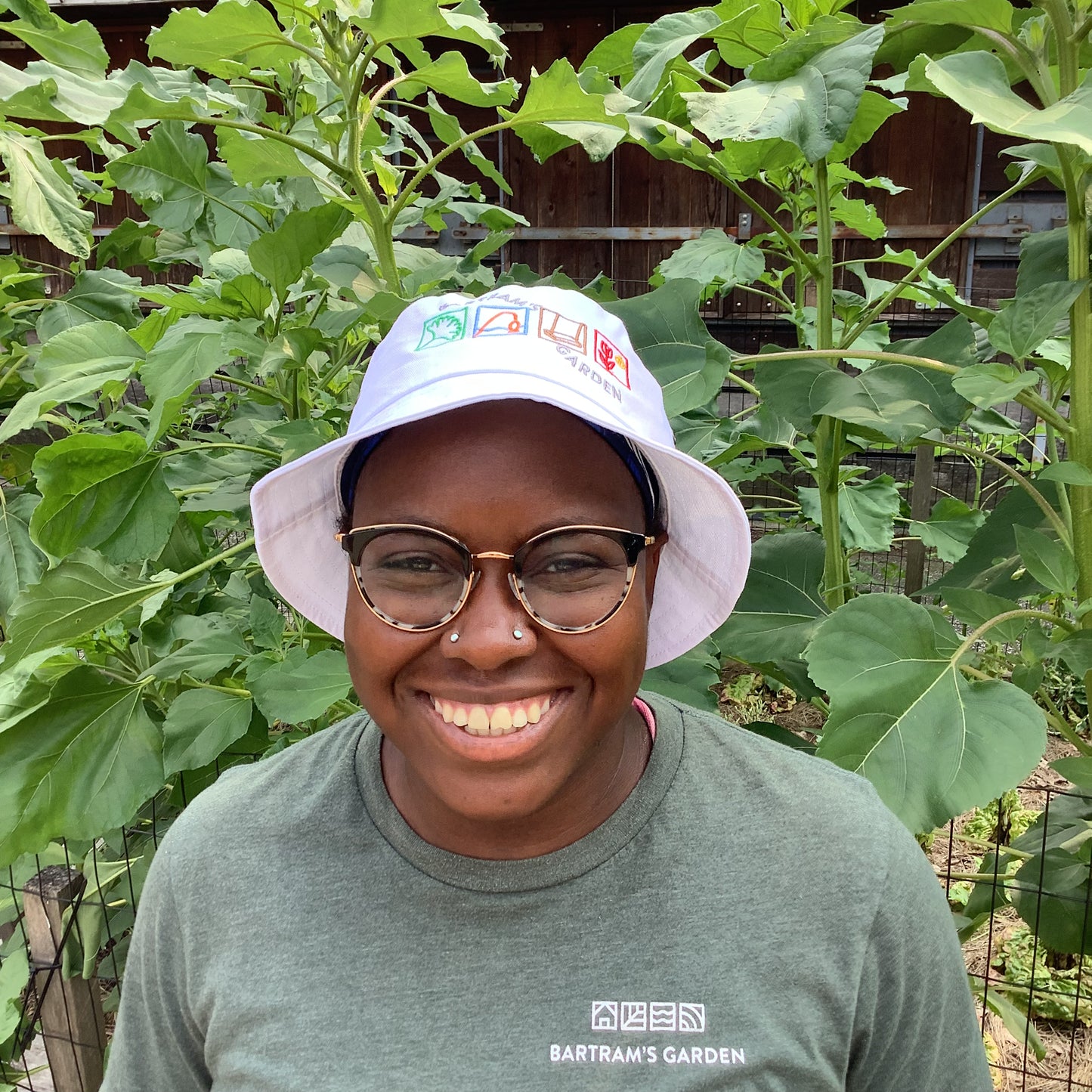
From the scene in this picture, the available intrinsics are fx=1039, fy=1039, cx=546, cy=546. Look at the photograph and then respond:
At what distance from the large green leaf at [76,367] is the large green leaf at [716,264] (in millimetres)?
899

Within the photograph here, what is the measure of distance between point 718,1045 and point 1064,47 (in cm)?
112

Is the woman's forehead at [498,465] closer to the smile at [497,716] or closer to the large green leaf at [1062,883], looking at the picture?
the smile at [497,716]

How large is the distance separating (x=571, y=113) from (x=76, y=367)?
78cm

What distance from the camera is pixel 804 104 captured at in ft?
3.65

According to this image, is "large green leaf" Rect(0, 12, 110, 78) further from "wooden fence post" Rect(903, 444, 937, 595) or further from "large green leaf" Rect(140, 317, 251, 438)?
"wooden fence post" Rect(903, 444, 937, 595)

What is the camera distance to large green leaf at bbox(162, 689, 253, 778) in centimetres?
150

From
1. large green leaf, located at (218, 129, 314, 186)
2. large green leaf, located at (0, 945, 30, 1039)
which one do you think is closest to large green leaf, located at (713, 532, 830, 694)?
large green leaf, located at (218, 129, 314, 186)

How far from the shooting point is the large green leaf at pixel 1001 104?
0.95 metres

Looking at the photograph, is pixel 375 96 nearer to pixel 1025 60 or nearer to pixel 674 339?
pixel 674 339

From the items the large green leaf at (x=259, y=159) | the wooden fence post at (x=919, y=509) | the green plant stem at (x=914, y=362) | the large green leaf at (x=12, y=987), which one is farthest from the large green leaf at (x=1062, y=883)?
the wooden fence post at (x=919, y=509)

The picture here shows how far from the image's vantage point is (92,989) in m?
2.11

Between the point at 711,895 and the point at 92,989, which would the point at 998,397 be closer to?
the point at 711,895

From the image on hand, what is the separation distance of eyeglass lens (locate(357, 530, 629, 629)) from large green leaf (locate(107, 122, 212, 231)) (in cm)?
109

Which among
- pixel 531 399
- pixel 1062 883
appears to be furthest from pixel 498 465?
pixel 1062 883
